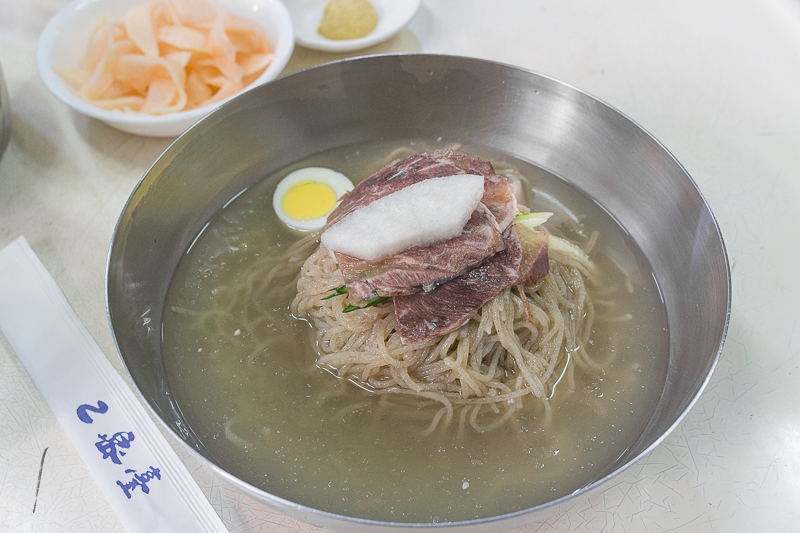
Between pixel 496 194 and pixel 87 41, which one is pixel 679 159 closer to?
pixel 496 194

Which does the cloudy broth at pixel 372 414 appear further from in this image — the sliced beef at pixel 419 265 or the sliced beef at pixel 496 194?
the sliced beef at pixel 496 194

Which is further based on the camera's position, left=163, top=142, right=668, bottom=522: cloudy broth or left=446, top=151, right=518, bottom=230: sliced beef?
left=446, top=151, right=518, bottom=230: sliced beef

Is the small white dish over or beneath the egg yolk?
over

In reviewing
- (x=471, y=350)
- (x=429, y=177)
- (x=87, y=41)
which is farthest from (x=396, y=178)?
(x=87, y=41)

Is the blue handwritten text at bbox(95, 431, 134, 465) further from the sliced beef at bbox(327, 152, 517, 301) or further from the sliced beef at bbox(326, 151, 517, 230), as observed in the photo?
the sliced beef at bbox(326, 151, 517, 230)

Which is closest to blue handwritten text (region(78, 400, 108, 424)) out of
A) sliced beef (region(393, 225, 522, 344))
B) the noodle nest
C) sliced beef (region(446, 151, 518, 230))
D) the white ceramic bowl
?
the noodle nest

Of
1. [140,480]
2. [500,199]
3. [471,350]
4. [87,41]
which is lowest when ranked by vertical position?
[140,480]
